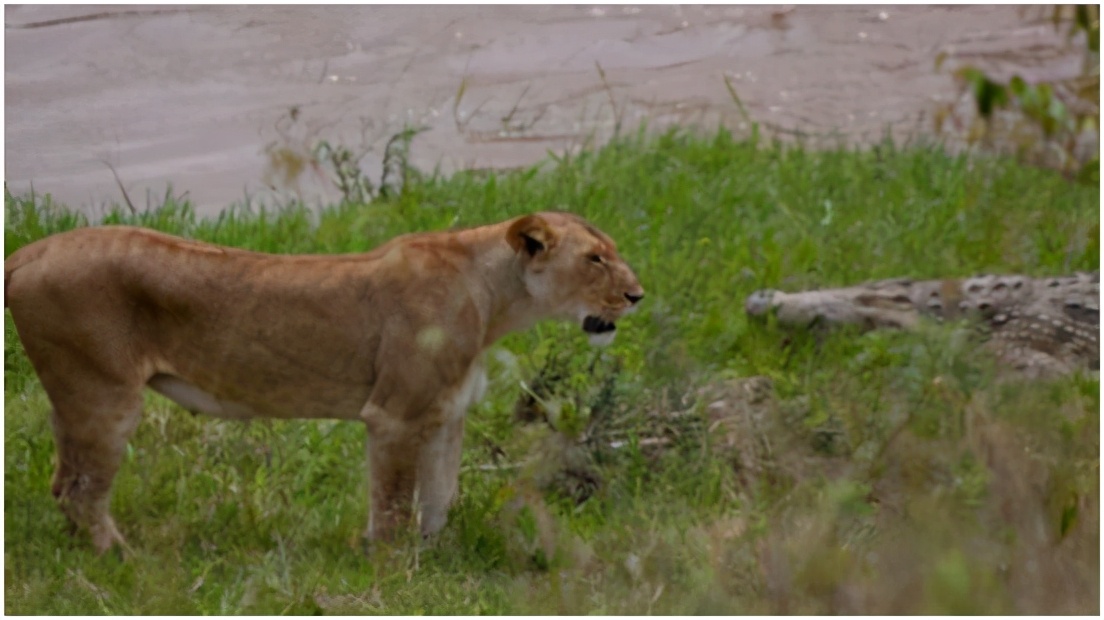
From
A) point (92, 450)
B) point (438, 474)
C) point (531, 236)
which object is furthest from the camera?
point (438, 474)

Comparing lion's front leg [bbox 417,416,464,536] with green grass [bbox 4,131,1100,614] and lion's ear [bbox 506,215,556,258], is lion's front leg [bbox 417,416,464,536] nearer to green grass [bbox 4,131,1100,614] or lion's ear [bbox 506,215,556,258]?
green grass [bbox 4,131,1100,614]

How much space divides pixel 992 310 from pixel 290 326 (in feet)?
10.7

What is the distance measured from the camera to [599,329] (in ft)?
17.7

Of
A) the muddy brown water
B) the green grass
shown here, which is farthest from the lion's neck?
the muddy brown water

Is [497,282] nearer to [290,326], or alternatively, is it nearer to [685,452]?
[290,326]

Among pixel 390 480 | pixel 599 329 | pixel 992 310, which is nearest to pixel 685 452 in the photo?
pixel 599 329

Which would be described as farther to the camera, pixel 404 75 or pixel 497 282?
pixel 404 75

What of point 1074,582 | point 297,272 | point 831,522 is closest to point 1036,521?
point 1074,582

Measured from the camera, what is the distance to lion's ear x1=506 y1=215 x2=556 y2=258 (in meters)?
5.20

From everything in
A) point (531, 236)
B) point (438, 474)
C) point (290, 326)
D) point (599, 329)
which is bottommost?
point (438, 474)

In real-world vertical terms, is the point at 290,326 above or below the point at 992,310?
above

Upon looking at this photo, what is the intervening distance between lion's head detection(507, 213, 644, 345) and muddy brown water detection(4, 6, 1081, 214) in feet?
4.96

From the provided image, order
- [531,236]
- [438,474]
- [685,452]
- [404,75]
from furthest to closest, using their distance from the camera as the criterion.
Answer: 1. [404,75]
2. [685,452]
3. [438,474]
4. [531,236]

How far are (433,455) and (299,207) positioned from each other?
1685 mm
